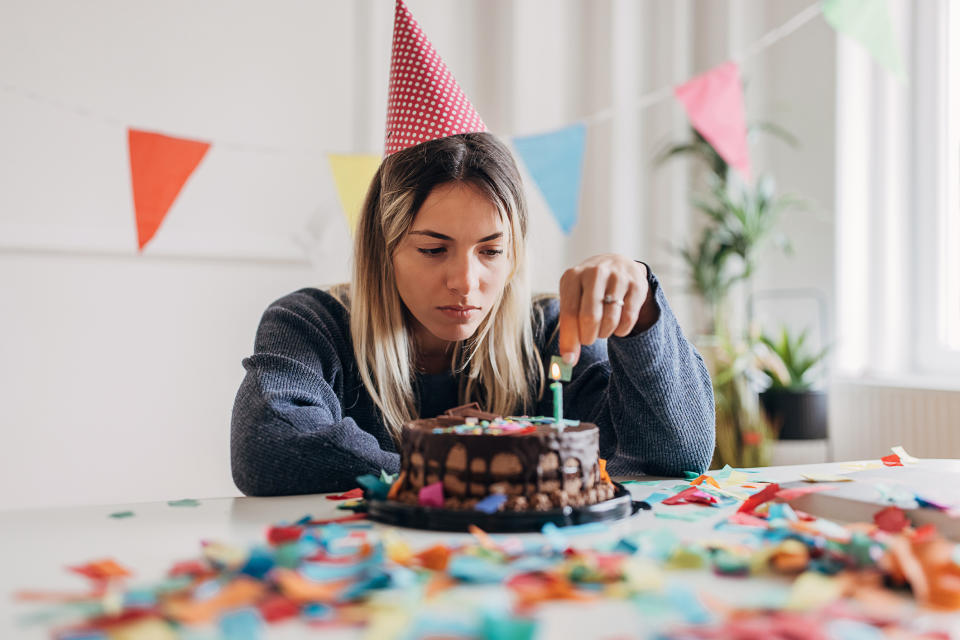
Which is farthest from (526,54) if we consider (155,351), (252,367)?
(252,367)

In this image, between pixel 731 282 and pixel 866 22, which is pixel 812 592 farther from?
pixel 731 282

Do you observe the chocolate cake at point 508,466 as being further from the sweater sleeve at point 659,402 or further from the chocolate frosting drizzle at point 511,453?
the sweater sleeve at point 659,402

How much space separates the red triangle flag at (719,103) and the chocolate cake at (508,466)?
1541 millimetres

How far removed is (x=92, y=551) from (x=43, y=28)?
1.98 m

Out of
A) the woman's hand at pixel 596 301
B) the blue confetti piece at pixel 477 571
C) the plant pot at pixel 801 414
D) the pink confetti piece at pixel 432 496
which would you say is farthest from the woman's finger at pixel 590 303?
the plant pot at pixel 801 414

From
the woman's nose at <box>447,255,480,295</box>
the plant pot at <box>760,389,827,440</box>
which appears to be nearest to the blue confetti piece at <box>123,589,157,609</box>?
the woman's nose at <box>447,255,480,295</box>

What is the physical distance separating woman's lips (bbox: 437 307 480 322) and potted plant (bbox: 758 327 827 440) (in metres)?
1.65

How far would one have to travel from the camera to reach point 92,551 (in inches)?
25.1

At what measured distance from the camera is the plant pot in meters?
2.54

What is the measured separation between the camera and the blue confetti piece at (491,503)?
68 cm

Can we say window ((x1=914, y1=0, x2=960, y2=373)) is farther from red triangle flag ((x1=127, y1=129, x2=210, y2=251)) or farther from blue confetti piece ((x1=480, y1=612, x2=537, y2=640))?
blue confetti piece ((x1=480, y1=612, x2=537, y2=640))

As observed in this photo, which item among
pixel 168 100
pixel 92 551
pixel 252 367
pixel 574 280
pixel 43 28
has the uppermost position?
pixel 43 28

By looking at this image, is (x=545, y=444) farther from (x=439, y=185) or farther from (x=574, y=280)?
(x=439, y=185)

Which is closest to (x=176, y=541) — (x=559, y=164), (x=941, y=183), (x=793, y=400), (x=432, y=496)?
(x=432, y=496)
